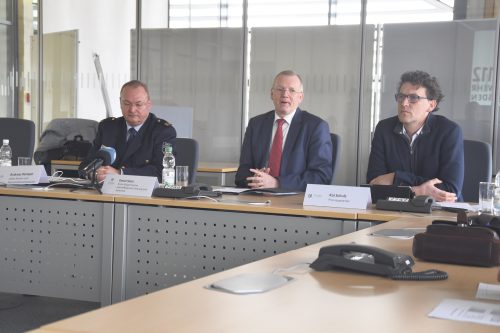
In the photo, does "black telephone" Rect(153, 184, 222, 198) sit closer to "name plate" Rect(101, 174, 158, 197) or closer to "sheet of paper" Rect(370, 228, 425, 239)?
"name plate" Rect(101, 174, 158, 197)

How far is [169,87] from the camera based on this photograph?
7160 millimetres

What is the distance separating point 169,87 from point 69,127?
113cm

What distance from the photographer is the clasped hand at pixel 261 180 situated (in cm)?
388

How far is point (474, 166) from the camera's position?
13.2 feet

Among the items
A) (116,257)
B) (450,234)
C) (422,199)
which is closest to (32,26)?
(116,257)

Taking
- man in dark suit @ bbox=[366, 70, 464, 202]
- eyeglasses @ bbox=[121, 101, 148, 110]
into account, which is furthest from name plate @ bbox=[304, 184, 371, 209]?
eyeglasses @ bbox=[121, 101, 148, 110]

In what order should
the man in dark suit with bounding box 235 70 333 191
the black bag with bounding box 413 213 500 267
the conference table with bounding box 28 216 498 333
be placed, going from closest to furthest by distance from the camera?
1. the conference table with bounding box 28 216 498 333
2. the black bag with bounding box 413 213 500 267
3. the man in dark suit with bounding box 235 70 333 191

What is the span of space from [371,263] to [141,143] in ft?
9.68

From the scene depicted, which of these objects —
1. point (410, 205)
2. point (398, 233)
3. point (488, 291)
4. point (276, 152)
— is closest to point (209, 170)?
point (276, 152)

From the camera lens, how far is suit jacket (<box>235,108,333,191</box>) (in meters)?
4.08

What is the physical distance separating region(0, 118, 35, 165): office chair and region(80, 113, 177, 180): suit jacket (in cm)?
60

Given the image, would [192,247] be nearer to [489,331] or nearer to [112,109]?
[489,331]

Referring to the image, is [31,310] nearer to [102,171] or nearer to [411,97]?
[102,171]

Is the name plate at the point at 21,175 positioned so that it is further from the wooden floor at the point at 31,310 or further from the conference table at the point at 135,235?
the wooden floor at the point at 31,310
